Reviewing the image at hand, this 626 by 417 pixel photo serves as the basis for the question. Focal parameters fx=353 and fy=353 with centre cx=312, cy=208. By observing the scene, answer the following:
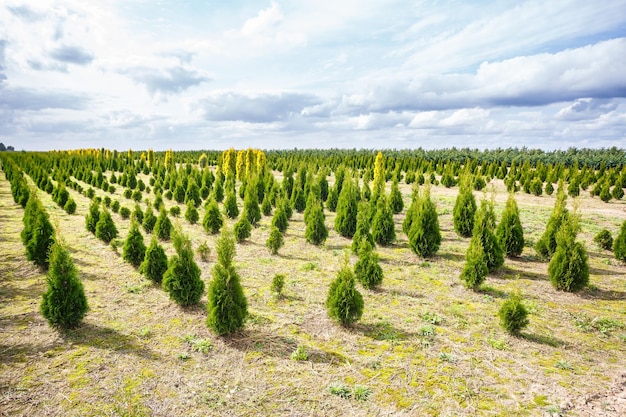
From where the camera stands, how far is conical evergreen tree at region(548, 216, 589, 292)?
8.92 m

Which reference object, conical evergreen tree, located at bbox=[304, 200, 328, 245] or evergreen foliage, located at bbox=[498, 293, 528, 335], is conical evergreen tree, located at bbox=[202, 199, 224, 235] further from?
evergreen foliage, located at bbox=[498, 293, 528, 335]

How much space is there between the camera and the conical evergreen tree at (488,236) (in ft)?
32.8

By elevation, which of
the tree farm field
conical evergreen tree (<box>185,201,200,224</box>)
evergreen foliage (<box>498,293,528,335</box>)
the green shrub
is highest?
conical evergreen tree (<box>185,201,200,224</box>)

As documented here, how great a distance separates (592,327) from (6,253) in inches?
643

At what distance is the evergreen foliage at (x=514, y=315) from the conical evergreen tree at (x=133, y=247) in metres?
9.41

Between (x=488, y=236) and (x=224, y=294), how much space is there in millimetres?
7536

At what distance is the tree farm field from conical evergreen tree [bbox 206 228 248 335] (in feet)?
1.30

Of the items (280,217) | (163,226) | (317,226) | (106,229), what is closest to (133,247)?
(163,226)

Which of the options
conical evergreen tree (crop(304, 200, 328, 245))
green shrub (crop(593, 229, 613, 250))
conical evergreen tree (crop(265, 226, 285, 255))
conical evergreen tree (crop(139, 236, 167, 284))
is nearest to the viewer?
conical evergreen tree (crop(139, 236, 167, 284))

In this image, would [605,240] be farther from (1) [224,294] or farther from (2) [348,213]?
(1) [224,294]

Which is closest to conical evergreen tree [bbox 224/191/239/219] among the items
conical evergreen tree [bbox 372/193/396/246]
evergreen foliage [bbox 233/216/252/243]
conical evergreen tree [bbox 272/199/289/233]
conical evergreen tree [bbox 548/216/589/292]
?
conical evergreen tree [bbox 272/199/289/233]

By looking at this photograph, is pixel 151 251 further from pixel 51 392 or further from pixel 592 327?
pixel 592 327

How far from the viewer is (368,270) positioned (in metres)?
8.99

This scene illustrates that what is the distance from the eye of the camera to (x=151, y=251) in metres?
9.03
